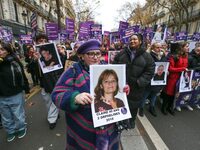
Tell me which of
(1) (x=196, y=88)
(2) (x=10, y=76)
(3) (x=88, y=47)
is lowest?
(1) (x=196, y=88)

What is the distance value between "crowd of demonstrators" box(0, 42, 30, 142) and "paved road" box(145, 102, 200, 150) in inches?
114

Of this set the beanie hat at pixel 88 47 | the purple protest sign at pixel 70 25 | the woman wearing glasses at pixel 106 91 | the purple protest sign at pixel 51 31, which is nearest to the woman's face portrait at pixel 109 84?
the woman wearing glasses at pixel 106 91

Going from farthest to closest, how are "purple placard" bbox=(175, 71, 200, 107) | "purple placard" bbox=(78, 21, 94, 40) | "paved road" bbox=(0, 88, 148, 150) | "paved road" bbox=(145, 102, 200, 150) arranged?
"purple placard" bbox=(78, 21, 94, 40), "purple placard" bbox=(175, 71, 200, 107), "paved road" bbox=(145, 102, 200, 150), "paved road" bbox=(0, 88, 148, 150)

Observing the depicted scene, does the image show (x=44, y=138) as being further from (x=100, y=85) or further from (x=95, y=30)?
(x=95, y=30)

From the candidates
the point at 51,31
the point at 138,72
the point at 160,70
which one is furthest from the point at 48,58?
the point at 51,31

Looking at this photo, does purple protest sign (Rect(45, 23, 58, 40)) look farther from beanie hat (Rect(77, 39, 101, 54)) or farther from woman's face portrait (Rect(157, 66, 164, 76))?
beanie hat (Rect(77, 39, 101, 54))

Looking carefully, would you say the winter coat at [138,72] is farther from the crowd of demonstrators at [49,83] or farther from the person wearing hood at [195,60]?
the person wearing hood at [195,60]

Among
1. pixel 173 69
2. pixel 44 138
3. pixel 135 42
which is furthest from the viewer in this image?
pixel 173 69

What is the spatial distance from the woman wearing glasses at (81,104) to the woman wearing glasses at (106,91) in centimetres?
10

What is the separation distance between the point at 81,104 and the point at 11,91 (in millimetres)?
2172

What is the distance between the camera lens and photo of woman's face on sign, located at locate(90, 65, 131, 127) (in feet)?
4.54

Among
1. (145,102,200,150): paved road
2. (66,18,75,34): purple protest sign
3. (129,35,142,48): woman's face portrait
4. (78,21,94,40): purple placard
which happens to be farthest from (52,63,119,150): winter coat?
(66,18,75,34): purple protest sign

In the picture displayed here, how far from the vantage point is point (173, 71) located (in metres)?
4.21

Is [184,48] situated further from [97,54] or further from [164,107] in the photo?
[97,54]
